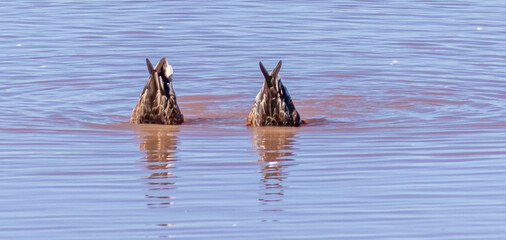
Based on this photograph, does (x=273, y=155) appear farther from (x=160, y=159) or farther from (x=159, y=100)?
(x=159, y=100)

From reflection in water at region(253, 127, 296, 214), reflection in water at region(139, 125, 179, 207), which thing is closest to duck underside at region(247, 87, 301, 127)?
reflection in water at region(253, 127, 296, 214)

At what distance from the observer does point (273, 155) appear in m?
8.41

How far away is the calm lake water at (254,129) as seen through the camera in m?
6.26

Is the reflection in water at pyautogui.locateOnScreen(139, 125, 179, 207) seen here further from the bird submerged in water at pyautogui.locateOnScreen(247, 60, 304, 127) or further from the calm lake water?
the bird submerged in water at pyautogui.locateOnScreen(247, 60, 304, 127)

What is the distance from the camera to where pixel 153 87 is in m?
9.73

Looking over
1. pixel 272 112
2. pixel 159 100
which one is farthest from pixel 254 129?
pixel 159 100

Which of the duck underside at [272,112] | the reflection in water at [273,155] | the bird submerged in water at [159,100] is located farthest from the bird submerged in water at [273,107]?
the bird submerged in water at [159,100]

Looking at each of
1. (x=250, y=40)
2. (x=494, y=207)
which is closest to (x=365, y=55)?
Answer: (x=250, y=40)

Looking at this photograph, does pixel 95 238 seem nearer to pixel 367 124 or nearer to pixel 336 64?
pixel 367 124

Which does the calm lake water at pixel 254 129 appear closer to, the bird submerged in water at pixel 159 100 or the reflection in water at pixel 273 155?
the reflection in water at pixel 273 155

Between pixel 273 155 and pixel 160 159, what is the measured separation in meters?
0.87

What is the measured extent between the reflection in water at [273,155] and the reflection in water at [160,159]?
621 millimetres

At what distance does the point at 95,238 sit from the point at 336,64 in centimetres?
826

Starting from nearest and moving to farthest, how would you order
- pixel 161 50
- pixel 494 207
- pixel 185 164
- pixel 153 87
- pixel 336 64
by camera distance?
pixel 494 207 < pixel 185 164 < pixel 153 87 < pixel 336 64 < pixel 161 50
